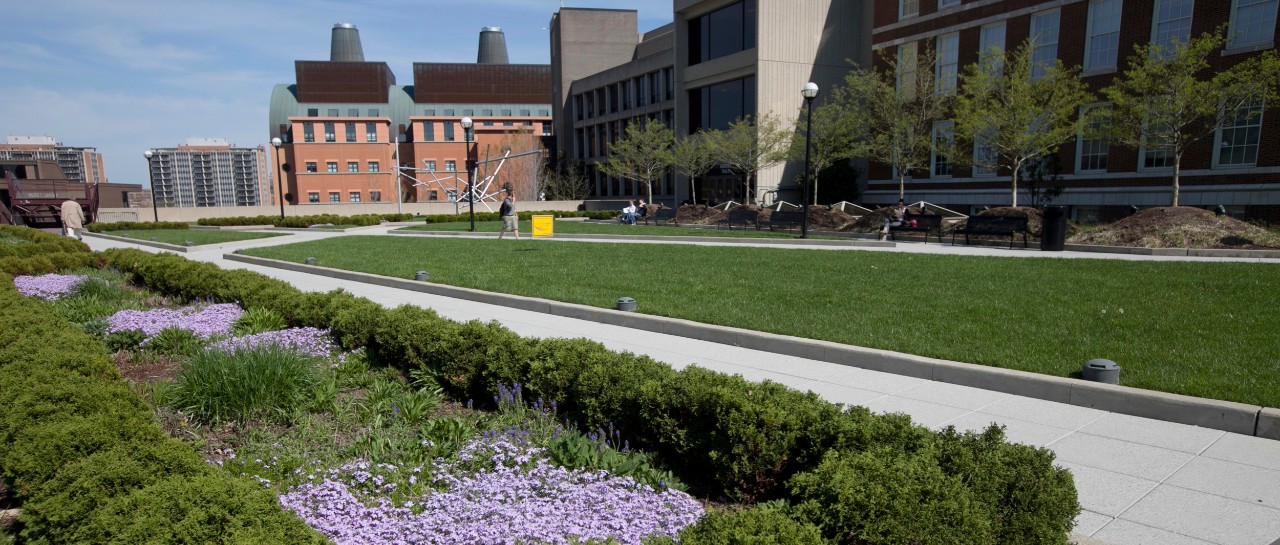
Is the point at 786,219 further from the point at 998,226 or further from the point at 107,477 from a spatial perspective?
the point at 107,477

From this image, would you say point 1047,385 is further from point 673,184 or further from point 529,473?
point 673,184

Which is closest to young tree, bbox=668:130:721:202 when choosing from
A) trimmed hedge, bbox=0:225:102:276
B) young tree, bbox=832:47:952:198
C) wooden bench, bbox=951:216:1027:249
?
young tree, bbox=832:47:952:198

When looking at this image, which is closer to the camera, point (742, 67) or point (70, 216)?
point (70, 216)

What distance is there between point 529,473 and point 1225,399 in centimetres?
516

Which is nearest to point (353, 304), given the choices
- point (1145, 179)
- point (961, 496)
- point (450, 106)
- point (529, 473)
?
point (529, 473)

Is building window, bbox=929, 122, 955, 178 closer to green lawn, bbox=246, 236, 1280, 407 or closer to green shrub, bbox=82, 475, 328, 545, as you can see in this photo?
green lawn, bbox=246, 236, 1280, 407

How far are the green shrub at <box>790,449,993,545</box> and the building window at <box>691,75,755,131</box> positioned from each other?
37.0 metres

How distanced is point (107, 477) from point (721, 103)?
41441mm

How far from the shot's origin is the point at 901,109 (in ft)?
102

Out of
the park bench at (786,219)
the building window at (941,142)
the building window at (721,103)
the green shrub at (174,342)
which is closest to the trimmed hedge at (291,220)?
the building window at (721,103)

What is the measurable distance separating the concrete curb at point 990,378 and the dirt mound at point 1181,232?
13.8 meters

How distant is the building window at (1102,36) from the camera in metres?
26.3

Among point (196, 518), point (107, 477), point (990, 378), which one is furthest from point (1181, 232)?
point (107, 477)

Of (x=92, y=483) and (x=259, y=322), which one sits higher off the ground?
(x=92, y=483)
